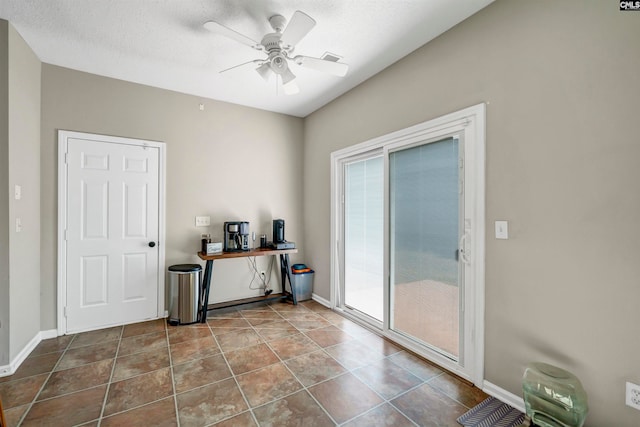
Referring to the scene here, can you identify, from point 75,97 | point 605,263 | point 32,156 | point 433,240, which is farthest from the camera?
point 75,97

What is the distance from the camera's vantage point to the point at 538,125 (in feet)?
5.92

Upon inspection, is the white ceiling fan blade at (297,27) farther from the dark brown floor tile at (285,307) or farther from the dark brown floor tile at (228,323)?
the dark brown floor tile at (285,307)

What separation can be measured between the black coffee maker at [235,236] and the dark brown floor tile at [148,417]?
197 cm

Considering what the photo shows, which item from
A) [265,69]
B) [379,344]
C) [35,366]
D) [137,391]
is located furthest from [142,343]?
[265,69]

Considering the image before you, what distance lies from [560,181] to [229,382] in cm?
269

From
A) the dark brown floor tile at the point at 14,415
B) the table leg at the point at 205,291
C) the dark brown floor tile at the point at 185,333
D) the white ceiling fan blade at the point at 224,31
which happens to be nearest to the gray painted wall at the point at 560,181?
the white ceiling fan blade at the point at 224,31

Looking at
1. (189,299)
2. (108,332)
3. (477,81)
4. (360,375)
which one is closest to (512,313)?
(360,375)

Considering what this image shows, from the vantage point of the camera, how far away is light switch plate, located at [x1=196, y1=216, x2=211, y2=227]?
3721mm

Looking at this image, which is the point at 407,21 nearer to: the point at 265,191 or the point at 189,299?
the point at 265,191

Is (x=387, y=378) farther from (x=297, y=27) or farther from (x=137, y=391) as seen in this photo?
(x=297, y=27)

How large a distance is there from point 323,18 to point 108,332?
12.5ft

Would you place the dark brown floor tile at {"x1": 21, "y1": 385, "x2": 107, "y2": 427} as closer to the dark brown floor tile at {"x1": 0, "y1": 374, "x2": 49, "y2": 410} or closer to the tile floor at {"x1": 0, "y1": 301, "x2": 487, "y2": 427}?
the tile floor at {"x1": 0, "y1": 301, "x2": 487, "y2": 427}

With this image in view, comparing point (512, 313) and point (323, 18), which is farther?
point (323, 18)

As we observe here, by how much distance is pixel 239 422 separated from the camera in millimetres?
1763
